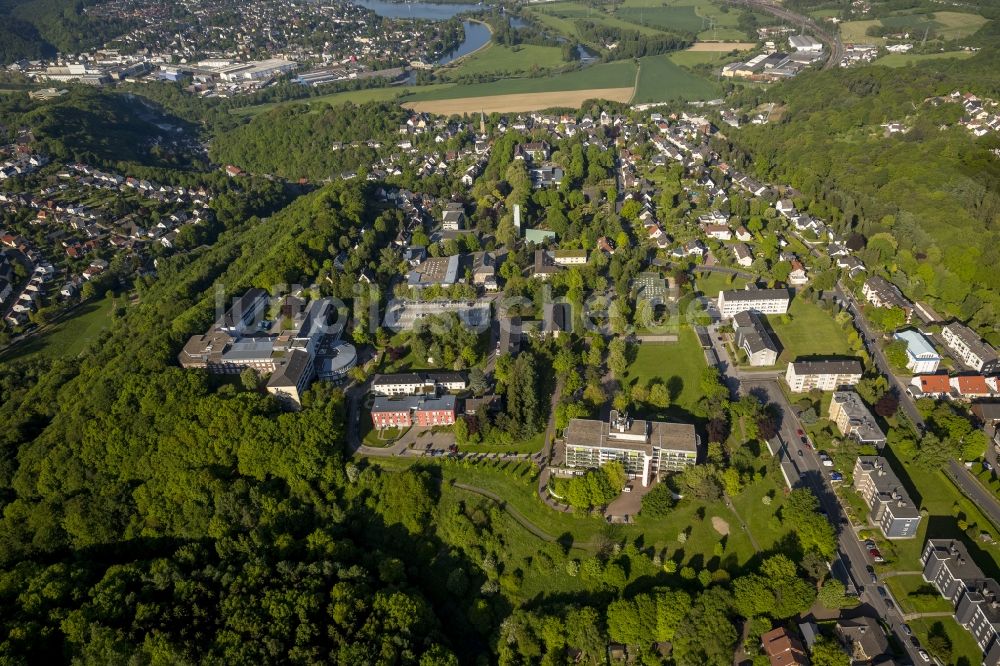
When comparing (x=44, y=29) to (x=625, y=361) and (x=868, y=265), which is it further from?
(x=868, y=265)

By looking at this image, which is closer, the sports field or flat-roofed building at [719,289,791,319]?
flat-roofed building at [719,289,791,319]

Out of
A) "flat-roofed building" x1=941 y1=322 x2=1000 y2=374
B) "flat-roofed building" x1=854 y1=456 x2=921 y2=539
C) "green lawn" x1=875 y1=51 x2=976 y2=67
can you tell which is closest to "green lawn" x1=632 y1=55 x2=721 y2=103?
"green lawn" x1=875 y1=51 x2=976 y2=67

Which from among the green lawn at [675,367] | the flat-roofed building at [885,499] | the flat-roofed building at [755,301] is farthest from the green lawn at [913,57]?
the flat-roofed building at [885,499]

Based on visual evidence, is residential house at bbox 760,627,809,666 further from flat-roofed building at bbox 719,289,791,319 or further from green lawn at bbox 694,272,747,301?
green lawn at bbox 694,272,747,301

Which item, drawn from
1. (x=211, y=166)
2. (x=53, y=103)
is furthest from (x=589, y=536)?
(x=53, y=103)

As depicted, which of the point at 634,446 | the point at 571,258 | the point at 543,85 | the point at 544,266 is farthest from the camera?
the point at 543,85

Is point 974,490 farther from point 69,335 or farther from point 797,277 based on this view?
point 69,335

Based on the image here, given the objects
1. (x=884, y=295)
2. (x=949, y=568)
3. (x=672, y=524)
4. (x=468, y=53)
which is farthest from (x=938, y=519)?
(x=468, y=53)
